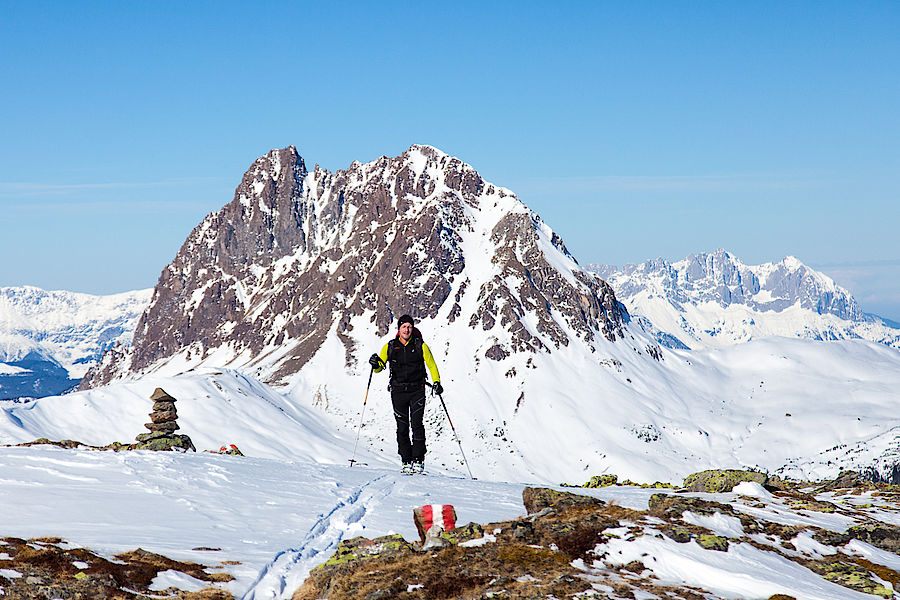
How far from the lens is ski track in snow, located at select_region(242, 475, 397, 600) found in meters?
17.0

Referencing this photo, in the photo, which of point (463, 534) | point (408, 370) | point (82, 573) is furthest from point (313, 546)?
point (408, 370)

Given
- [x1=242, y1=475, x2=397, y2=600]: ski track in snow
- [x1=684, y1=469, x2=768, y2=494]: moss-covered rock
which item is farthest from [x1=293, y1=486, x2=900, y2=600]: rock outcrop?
[x1=684, y1=469, x2=768, y2=494]: moss-covered rock

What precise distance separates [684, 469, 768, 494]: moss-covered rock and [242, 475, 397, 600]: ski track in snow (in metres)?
14.9

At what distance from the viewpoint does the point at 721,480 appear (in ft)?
107

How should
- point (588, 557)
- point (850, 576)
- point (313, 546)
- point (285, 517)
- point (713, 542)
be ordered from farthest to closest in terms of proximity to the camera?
point (285, 517), point (313, 546), point (713, 542), point (588, 557), point (850, 576)

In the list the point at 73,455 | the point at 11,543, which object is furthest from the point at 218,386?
the point at 11,543

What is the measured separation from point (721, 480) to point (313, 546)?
20.5m

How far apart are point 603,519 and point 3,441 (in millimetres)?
120676

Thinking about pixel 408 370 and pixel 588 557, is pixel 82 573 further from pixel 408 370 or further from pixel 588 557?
pixel 408 370

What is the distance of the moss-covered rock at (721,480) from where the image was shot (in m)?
32.1

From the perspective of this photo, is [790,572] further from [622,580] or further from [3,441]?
[3,441]

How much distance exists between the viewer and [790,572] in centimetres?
1692

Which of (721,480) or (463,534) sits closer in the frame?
(463,534)

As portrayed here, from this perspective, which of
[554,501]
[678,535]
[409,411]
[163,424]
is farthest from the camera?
[163,424]
